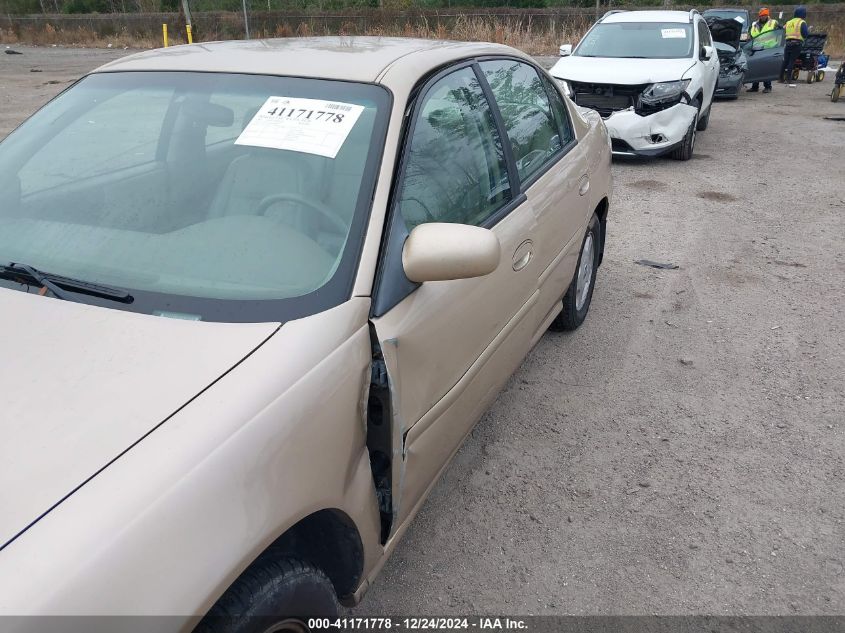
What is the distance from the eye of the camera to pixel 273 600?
1553 mm

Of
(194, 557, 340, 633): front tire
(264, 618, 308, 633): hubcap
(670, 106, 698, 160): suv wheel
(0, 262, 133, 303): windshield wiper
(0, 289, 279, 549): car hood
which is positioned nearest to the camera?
(0, 289, 279, 549): car hood

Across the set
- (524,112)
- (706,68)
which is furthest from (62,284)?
(706,68)

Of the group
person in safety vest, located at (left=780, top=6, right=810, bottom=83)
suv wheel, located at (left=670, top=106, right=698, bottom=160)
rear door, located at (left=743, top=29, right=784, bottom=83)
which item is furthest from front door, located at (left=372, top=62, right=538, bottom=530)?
person in safety vest, located at (left=780, top=6, right=810, bottom=83)

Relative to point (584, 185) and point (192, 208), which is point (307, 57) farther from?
point (584, 185)

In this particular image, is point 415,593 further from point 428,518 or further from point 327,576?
point 327,576

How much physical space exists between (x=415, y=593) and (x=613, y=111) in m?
6.97

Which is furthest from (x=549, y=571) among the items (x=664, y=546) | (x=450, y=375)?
(x=450, y=375)

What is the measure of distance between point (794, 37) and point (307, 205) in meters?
16.3

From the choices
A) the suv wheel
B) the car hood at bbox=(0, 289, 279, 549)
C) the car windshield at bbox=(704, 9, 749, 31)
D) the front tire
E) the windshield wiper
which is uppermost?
the car windshield at bbox=(704, 9, 749, 31)

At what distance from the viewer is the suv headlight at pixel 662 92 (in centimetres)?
796

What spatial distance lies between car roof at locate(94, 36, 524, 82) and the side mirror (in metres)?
0.66

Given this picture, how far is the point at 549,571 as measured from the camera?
255cm

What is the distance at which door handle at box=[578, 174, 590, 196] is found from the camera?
12.3 feet

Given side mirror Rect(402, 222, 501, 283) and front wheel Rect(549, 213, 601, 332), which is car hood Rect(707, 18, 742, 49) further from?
side mirror Rect(402, 222, 501, 283)
